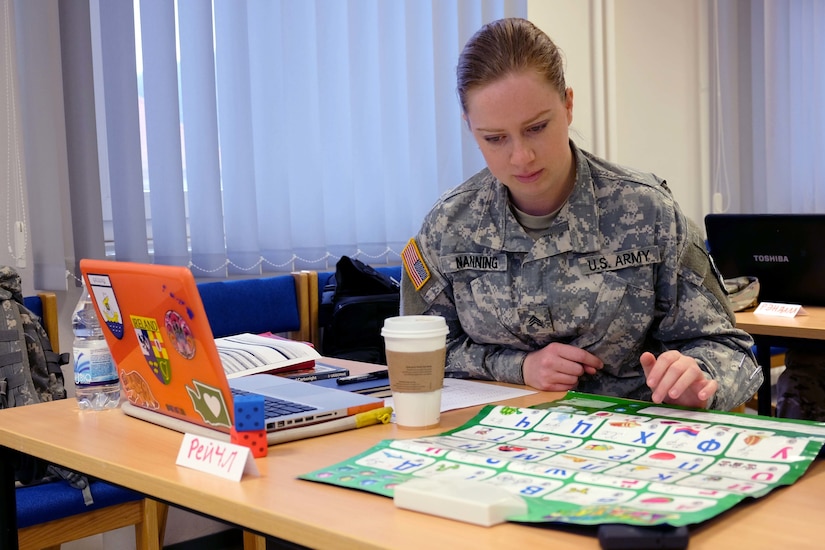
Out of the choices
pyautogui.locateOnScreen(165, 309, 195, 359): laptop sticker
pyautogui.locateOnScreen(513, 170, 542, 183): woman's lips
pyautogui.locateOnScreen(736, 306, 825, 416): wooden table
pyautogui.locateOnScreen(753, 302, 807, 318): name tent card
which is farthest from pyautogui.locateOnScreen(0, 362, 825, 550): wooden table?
pyautogui.locateOnScreen(753, 302, 807, 318): name tent card

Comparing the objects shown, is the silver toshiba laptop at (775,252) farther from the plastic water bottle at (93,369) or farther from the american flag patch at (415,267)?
the plastic water bottle at (93,369)

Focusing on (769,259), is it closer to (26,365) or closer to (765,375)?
(765,375)

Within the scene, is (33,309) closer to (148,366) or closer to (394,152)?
(148,366)

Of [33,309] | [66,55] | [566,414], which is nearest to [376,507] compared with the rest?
[566,414]

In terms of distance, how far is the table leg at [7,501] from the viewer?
4.66 ft

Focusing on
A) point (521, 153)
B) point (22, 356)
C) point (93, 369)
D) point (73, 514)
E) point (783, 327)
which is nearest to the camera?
point (93, 369)

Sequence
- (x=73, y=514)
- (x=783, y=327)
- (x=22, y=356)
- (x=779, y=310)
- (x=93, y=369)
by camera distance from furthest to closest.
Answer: (x=779, y=310), (x=783, y=327), (x=22, y=356), (x=73, y=514), (x=93, y=369)

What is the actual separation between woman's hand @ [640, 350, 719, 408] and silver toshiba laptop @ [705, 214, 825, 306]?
4.92 feet

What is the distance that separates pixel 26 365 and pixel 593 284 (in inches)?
54.7

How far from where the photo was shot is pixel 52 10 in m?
2.63

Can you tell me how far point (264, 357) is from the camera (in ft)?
5.43

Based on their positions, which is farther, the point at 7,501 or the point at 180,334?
the point at 7,501

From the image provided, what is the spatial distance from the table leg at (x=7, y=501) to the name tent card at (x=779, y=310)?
2028 millimetres

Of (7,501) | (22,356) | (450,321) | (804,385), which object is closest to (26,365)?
(22,356)
